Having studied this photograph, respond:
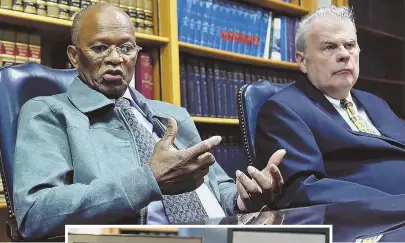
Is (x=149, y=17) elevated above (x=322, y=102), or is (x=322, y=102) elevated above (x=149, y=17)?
(x=149, y=17)

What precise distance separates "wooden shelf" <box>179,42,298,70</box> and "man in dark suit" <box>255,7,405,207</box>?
0.65 m

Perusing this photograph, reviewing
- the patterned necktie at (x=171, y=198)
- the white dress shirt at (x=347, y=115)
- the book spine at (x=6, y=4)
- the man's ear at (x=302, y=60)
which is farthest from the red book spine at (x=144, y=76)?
the patterned necktie at (x=171, y=198)

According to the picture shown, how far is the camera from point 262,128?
1.57 metres

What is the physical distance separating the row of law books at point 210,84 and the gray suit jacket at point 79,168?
0.97m

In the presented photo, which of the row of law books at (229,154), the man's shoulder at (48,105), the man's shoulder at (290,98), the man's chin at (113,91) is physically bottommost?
the row of law books at (229,154)

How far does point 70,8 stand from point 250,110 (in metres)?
0.85

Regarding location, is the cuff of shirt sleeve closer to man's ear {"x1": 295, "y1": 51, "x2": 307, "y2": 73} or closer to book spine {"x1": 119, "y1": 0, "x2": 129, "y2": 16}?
man's ear {"x1": 295, "y1": 51, "x2": 307, "y2": 73}

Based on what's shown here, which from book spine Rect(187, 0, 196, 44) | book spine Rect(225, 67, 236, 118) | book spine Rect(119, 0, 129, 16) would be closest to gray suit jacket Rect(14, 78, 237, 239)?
book spine Rect(119, 0, 129, 16)

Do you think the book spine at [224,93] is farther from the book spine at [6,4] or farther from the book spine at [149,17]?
the book spine at [6,4]

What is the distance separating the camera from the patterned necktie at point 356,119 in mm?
1731

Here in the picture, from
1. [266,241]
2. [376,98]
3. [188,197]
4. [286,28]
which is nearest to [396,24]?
[286,28]

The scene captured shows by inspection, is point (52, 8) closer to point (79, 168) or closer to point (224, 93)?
point (224, 93)

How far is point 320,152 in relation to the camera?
60.6 inches

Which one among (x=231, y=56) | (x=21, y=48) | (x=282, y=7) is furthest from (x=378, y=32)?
(x=21, y=48)
